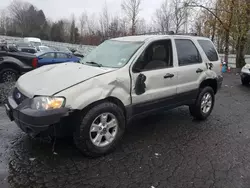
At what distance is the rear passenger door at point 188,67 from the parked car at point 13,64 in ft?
19.8

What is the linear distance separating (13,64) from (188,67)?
21.2 feet

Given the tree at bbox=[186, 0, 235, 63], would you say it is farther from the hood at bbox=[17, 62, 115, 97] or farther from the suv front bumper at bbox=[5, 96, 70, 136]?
the suv front bumper at bbox=[5, 96, 70, 136]

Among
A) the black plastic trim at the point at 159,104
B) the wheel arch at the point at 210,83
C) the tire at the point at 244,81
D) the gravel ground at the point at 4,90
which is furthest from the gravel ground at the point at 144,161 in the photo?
the tire at the point at 244,81

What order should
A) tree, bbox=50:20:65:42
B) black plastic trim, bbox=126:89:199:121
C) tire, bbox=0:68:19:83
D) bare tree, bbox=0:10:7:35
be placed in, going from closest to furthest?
black plastic trim, bbox=126:89:199:121 < tire, bbox=0:68:19:83 < tree, bbox=50:20:65:42 < bare tree, bbox=0:10:7:35

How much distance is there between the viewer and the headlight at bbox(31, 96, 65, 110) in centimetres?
301

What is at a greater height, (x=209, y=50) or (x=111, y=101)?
(x=209, y=50)

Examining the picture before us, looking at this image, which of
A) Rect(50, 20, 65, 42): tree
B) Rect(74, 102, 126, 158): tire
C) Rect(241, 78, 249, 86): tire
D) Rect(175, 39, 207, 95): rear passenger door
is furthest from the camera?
Rect(50, 20, 65, 42): tree

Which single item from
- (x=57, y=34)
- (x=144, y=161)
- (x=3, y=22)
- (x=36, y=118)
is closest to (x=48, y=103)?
(x=36, y=118)

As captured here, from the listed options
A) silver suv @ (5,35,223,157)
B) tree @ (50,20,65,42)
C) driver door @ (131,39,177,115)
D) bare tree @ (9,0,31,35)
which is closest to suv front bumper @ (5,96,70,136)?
silver suv @ (5,35,223,157)

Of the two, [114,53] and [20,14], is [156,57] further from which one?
[20,14]

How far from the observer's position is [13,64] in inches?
329

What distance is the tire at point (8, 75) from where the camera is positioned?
8.21 metres

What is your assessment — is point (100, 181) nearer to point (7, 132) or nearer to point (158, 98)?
point (158, 98)

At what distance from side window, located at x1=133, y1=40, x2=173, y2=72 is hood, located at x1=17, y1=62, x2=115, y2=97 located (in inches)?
23.7
